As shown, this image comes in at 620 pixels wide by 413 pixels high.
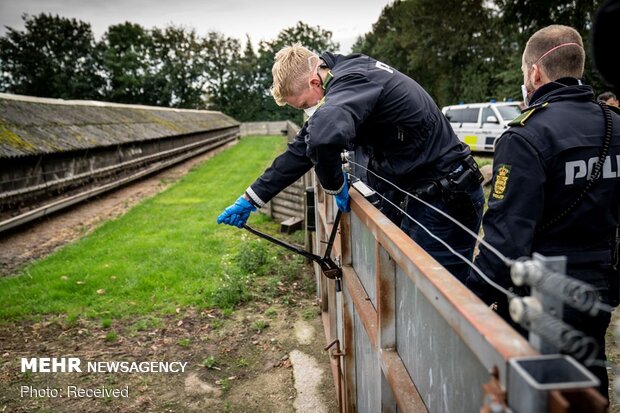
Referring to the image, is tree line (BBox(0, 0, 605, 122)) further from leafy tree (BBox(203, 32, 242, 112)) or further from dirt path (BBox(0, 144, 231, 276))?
dirt path (BBox(0, 144, 231, 276))

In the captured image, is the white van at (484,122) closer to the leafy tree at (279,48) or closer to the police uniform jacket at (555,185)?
the police uniform jacket at (555,185)

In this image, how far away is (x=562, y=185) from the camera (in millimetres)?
2139

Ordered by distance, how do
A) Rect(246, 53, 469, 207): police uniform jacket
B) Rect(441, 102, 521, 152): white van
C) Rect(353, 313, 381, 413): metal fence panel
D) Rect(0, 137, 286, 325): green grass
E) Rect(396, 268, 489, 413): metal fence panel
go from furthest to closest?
1. Rect(441, 102, 521, 152): white van
2. Rect(0, 137, 286, 325): green grass
3. Rect(246, 53, 469, 207): police uniform jacket
4. Rect(353, 313, 381, 413): metal fence panel
5. Rect(396, 268, 489, 413): metal fence panel

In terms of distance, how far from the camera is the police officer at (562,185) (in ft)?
6.92

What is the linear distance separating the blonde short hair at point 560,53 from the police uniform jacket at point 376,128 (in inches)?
28.5

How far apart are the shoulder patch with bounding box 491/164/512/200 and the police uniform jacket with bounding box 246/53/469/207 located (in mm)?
698

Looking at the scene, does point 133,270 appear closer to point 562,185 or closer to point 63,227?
point 63,227

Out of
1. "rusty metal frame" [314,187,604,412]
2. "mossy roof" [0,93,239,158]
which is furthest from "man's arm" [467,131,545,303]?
"mossy roof" [0,93,239,158]

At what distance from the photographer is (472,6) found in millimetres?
32906

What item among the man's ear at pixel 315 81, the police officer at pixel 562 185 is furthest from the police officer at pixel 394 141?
the police officer at pixel 562 185

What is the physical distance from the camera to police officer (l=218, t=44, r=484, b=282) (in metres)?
2.63

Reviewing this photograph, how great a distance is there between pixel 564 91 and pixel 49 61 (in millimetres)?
68673

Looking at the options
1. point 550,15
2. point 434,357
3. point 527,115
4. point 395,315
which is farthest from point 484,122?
point 434,357

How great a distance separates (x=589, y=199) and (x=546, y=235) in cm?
25
